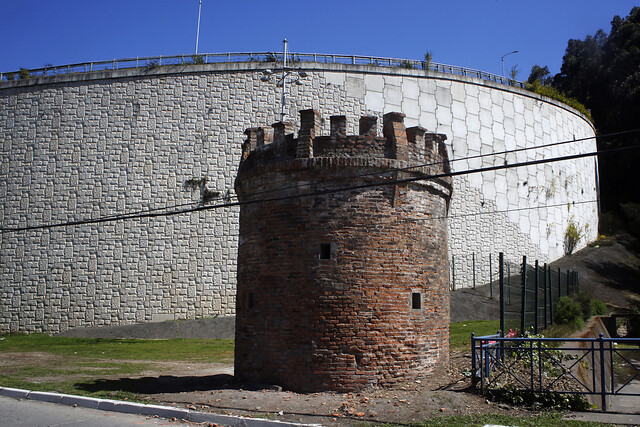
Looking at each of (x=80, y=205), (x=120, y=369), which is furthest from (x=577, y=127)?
(x=120, y=369)

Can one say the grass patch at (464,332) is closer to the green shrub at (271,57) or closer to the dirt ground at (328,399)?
the dirt ground at (328,399)

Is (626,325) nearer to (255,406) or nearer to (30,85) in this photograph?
(255,406)

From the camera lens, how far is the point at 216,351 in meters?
19.4

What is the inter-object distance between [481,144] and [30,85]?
83.4ft

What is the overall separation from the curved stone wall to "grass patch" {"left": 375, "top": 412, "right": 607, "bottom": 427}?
1966 centimetres

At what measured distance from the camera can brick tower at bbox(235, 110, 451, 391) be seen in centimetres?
973

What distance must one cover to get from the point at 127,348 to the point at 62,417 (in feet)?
41.5

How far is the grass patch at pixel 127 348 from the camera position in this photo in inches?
707

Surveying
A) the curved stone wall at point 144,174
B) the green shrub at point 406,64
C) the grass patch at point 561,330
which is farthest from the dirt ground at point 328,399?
the green shrub at point 406,64

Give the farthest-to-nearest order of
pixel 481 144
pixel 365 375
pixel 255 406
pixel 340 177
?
pixel 481 144, pixel 340 177, pixel 365 375, pixel 255 406

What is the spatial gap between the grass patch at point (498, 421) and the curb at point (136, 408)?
→ 6.78 ft

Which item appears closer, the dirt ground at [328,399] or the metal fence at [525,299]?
A: the dirt ground at [328,399]

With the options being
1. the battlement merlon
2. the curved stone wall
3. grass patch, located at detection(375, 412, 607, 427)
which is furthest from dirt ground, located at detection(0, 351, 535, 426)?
the curved stone wall

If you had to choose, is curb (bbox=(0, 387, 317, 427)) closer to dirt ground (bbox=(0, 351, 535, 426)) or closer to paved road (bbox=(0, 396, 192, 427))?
paved road (bbox=(0, 396, 192, 427))
